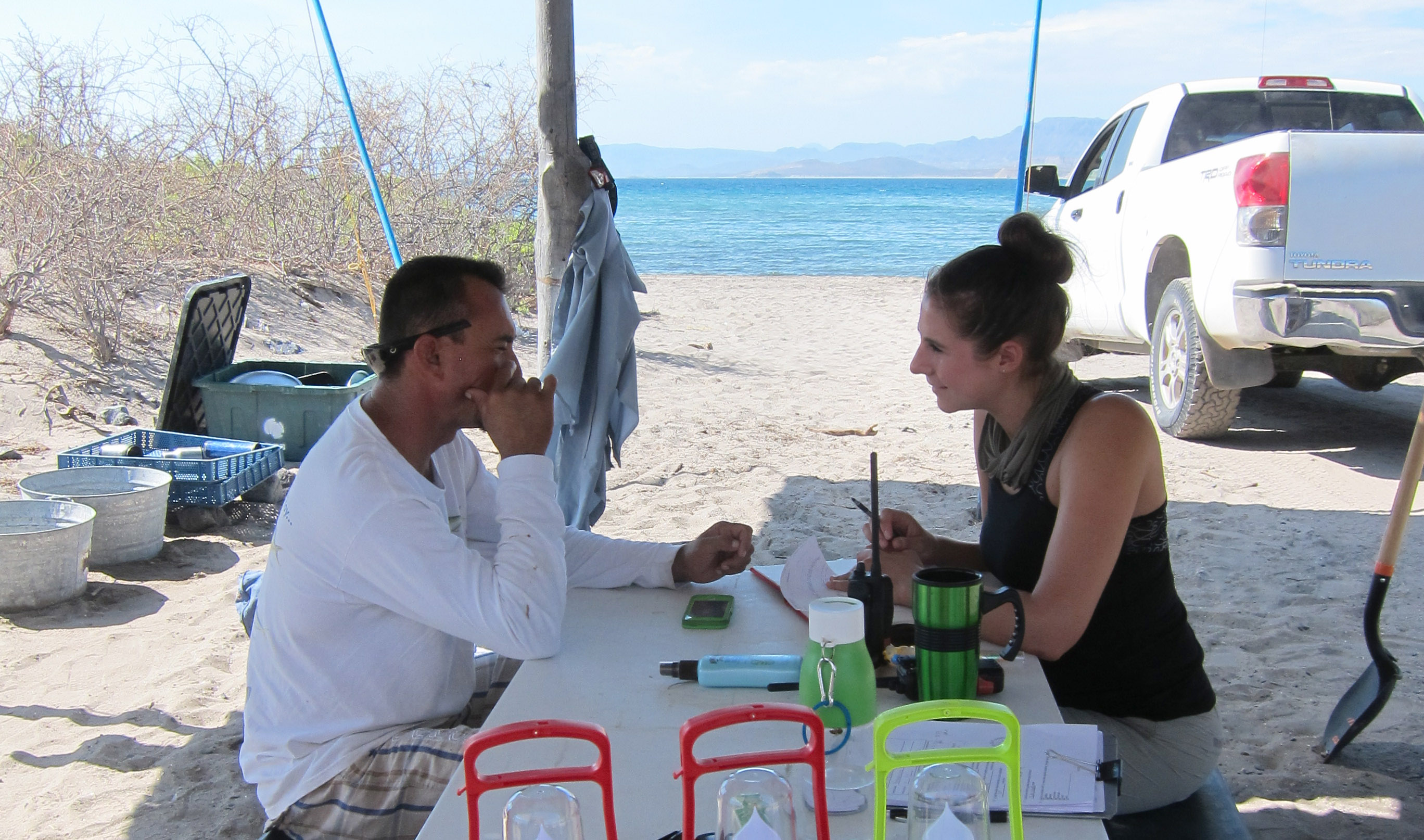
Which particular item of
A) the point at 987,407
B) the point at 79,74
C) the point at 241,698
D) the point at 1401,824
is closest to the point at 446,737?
the point at 987,407

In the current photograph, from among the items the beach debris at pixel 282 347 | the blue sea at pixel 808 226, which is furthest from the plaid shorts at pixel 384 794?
the beach debris at pixel 282 347

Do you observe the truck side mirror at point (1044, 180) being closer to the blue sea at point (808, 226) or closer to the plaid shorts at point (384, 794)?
the blue sea at point (808, 226)

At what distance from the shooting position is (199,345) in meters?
6.38

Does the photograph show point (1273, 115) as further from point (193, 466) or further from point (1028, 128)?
point (193, 466)

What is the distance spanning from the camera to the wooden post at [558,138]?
14.4ft

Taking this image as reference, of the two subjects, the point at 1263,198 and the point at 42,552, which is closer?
the point at 42,552

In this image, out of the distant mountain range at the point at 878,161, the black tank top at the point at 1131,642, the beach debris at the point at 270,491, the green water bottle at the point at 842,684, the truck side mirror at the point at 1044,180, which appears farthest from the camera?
the distant mountain range at the point at 878,161

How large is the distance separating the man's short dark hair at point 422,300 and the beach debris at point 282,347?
7.29m

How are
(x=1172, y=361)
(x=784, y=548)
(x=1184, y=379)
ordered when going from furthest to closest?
1. (x=1172, y=361)
2. (x=1184, y=379)
3. (x=784, y=548)

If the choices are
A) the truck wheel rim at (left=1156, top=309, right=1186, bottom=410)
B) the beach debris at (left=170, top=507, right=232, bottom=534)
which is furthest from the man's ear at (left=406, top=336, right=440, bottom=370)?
the truck wheel rim at (left=1156, top=309, right=1186, bottom=410)

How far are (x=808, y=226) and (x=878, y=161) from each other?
98.4m

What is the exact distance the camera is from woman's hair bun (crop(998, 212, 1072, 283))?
2316 millimetres

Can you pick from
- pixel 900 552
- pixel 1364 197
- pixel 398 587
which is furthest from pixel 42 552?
pixel 1364 197

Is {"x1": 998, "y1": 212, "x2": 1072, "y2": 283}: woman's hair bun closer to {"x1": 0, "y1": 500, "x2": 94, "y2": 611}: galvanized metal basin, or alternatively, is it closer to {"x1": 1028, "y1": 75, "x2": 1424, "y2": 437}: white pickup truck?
{"x1": 1028, "y1": 75, "x2": 1424, "y2": 437}: white pickup truck
